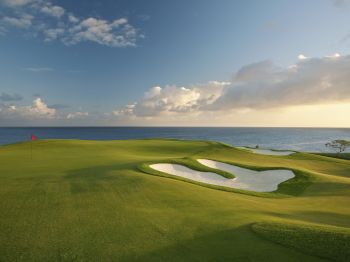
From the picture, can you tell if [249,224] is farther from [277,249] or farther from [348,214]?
[348,214]

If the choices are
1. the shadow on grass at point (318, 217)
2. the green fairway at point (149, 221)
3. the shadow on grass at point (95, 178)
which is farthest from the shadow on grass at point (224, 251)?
the shadow on grass at point (95, 178)

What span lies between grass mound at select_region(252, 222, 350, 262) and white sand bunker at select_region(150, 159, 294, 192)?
12361 mm

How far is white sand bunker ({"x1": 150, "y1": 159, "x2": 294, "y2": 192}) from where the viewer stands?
78.8ft

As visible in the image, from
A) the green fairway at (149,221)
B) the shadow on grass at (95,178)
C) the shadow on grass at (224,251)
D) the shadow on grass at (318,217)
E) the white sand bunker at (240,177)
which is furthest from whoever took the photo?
the white sand bunker at (240,177)

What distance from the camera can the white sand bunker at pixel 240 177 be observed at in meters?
24.0

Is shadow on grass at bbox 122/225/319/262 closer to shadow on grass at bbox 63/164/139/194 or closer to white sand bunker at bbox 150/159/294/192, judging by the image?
shadow on grass at bbox 63/164/139/194

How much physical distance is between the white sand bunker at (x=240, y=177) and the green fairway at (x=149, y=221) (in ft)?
11.0

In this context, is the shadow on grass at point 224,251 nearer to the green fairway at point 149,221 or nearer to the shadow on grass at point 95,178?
the green fairway at point 149,221

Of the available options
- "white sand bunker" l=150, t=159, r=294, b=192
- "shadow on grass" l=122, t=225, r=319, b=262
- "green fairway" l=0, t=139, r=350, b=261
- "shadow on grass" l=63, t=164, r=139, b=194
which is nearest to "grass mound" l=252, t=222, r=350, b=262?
"green fairway" l=0, t=139, r=350, b=261

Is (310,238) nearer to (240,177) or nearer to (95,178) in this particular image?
(95,178)

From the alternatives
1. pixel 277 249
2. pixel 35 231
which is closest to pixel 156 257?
pixel 277 249

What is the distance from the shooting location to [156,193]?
15930mm

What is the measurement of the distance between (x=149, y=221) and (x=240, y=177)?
16723 mm

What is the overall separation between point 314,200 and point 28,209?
16.9 m
